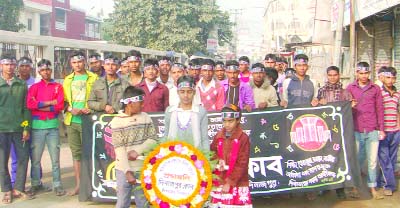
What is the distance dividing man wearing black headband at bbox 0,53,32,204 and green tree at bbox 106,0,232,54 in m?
26.5

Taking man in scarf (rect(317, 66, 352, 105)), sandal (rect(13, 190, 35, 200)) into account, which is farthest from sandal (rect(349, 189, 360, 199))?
sandal (rect(13, 190, 35, 200))

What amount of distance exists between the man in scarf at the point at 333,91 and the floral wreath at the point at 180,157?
266 centimetres

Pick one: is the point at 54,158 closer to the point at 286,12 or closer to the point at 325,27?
the point at 325,27

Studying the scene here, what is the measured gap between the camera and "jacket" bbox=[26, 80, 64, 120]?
616 cm

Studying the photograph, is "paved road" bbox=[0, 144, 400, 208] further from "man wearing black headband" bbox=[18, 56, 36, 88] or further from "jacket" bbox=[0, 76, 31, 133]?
"man wearing black headband" bbox=[18, 56, 36, 88]

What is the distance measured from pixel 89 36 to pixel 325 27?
38.4 m

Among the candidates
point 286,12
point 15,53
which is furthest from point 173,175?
point 286,12

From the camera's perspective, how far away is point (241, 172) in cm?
404

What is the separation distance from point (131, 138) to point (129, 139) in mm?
20

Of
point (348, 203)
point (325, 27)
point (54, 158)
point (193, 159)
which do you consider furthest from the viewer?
point (325, 27)

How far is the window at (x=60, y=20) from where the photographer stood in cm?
4174

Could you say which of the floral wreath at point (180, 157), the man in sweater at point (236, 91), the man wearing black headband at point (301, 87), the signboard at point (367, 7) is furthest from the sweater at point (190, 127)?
the signboard at point (367, 7)

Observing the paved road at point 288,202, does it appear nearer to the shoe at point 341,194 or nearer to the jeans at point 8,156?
the shoe at point 341,194

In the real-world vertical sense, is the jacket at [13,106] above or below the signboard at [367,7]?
below
